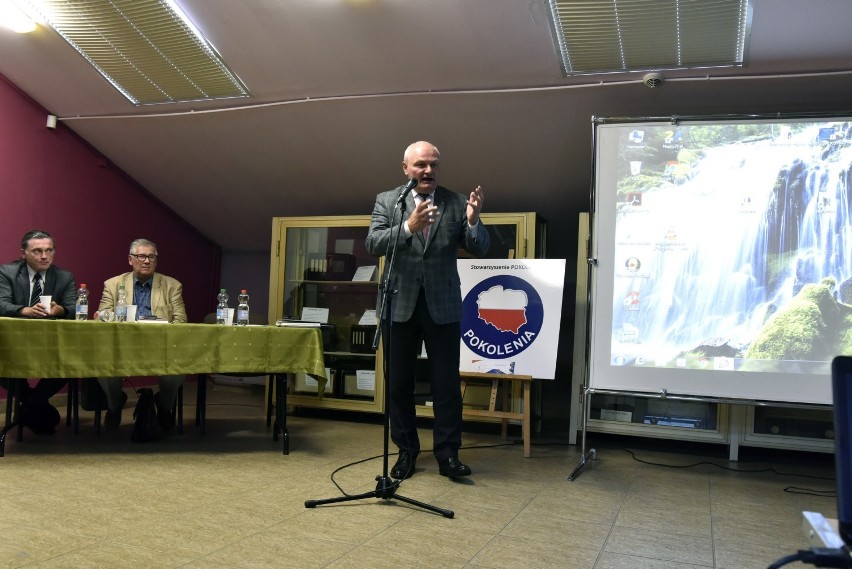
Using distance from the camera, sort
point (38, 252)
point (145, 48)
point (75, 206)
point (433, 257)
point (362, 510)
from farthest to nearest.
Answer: point (75, 206) → point (145, 48) → point (38, 252) → point (433, 257) → point (362, 510)

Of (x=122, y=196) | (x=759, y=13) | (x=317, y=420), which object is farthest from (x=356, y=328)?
(x=759, y=13)

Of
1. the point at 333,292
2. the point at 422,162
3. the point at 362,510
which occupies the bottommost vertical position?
the point at 362,510

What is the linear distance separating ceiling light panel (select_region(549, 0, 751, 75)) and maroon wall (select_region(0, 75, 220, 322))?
3.87 metres

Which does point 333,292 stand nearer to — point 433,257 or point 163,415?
point 163,415

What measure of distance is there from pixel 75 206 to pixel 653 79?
14.4 ft

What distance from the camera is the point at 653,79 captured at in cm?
375

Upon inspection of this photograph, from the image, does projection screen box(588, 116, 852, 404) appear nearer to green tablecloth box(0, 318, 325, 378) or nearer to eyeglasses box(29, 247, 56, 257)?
green tablecloth box(0, 318, 325, 378)

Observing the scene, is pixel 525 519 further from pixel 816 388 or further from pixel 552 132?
pixel 552 132

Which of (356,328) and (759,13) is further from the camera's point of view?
(356,328)

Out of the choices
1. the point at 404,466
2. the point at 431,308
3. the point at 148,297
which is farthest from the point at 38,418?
the point at 431,308

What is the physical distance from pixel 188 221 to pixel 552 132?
148 inches

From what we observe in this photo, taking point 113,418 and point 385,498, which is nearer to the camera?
point 385,498

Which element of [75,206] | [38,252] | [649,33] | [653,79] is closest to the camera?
[649,33]

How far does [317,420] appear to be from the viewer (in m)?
5.00
